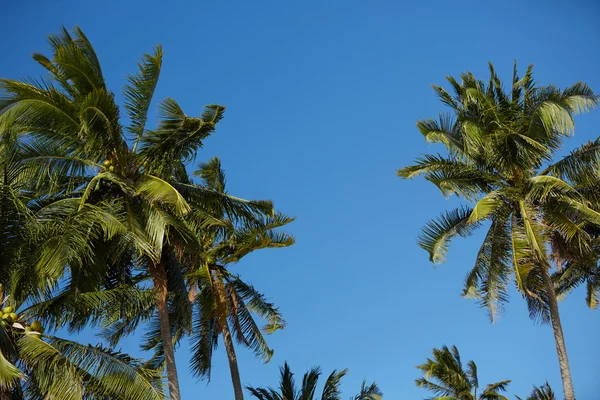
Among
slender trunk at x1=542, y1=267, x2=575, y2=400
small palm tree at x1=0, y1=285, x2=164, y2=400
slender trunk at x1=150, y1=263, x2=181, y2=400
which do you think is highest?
slender trunk at x1=542, y1=267, x2=575, y2=400

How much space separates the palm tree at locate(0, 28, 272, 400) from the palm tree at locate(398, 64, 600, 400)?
6295 mm

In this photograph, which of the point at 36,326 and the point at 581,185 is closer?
the point at 36,326

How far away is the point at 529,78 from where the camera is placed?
24.2 metres

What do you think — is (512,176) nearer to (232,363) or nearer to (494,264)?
(494,264)

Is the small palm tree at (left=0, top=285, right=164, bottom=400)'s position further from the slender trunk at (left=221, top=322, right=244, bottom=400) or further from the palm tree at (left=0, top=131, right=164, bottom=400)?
the slender trunk at (left=221, top=322, right=244, bottom=400)

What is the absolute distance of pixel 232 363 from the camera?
25109 millimetres

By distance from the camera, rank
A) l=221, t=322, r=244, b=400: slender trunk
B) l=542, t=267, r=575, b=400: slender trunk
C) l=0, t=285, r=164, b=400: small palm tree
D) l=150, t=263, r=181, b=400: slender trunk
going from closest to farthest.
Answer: l=0, t=285, r=164, b=400: small palm tree
l=150, t=263, r=181, b=400: slender trunk
l=542, t=267, r=575, b=400: slender trunk
l=221, t=322, r=244, b=400: slender trunk

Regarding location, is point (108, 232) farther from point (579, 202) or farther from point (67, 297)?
point (579, 202)

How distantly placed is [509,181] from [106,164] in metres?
11.3

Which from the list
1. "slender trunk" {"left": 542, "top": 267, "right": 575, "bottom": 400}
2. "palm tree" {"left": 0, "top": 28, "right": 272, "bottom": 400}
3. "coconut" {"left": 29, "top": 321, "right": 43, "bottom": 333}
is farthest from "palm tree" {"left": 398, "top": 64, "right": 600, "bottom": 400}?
"coconut" {"left": 29, "top": 321, "right": 43, "bottom": 333}

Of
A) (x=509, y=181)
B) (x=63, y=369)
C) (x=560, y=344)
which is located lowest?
(x=63, y=369)

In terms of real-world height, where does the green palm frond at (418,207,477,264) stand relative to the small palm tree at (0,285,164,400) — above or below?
above

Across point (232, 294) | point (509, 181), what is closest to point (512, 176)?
point (509, 181)

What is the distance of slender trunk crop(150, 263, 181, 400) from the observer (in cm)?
1891
